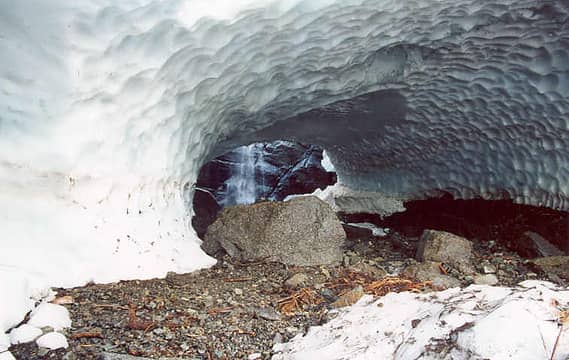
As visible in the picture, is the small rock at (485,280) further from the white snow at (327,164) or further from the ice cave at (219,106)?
the white snow at (327,164)

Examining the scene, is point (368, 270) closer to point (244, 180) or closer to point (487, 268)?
point (487, 268)

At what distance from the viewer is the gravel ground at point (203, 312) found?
6.81ft

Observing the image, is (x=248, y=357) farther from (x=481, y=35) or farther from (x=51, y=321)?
(x=481, y=35)

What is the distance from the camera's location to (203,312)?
8.18ft

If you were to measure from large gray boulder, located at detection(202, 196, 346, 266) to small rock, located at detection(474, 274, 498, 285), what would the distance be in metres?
1.07

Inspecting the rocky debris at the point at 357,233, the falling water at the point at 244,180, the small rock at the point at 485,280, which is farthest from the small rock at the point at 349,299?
the falling water at the point at 244,180

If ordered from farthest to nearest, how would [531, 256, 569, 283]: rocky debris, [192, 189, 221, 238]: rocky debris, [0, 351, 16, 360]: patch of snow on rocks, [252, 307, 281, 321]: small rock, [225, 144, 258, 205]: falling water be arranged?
[225, 144, 258, 205]: falling water → [192, 189, 221, 238]: rocky debris → [531, 256, 569, 283]: rocky debris → [252, 307, 281, 321]: small rock → [0, 351, 16, 360]: patch of snow on rocks

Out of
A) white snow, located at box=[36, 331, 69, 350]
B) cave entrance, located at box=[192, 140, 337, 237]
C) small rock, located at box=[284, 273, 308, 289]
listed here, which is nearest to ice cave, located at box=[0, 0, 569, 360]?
white snow, located at box=[36, 331, 69, 350]

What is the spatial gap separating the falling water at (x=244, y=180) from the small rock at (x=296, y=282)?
5719 mm

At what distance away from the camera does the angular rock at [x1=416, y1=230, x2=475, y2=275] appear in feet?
12.6

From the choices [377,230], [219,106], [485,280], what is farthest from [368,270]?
[377,230]

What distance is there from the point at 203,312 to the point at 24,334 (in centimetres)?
82

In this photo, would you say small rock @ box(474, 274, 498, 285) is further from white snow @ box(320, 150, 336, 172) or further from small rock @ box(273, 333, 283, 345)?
white snow @ box(320, 150, 336, 172)

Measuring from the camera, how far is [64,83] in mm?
2670
